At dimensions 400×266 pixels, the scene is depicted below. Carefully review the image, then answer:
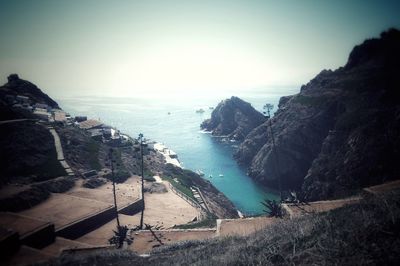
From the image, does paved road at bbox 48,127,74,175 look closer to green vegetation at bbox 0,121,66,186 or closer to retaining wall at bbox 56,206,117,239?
green vegetation at bbox 0,121,66,186

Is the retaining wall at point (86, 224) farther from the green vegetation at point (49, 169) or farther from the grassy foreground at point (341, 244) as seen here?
the grassy foreground at point (341, 244)

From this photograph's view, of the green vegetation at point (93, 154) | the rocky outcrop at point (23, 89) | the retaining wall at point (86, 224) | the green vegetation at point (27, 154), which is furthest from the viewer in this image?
the rocky outcrop at point (23, 89)

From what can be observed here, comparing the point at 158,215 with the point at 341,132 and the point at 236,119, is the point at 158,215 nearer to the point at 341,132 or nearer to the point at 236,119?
the point at 341,132

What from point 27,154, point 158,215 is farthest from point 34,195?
point 158,215

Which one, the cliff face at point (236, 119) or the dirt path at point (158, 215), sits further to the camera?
the cliff face at point (236, 119)

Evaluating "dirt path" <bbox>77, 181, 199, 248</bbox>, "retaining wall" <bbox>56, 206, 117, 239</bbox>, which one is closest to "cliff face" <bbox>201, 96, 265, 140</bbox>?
"dirt path" <bbox>77, 181, 199, 248</bbox>

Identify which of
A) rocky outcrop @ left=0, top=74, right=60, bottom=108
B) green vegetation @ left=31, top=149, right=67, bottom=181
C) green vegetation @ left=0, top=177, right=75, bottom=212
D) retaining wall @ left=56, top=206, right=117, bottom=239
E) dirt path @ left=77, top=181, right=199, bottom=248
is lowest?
dirt path @ left=77, top=181, right=199, bottom=248

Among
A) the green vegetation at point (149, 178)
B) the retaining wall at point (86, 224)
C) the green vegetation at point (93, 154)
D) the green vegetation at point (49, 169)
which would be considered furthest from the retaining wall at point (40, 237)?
the green vegetation at point (93, 154)
